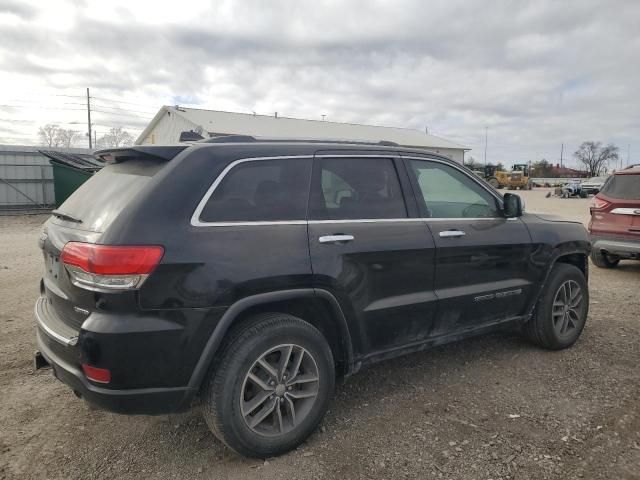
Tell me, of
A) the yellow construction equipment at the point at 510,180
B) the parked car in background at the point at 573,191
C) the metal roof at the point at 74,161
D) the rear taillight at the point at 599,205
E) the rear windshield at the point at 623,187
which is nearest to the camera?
the rear windshield at the point at 623,187

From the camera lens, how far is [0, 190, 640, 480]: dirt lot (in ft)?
9.30

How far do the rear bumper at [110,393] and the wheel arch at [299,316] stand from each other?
0.11 meters

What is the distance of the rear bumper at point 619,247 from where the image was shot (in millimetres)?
7575

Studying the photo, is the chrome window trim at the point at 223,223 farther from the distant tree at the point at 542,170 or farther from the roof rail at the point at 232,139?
the distant tree at the point at 542,170

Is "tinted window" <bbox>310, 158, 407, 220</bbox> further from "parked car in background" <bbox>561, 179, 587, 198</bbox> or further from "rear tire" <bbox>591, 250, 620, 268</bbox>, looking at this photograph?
"parked car in background" <bbox>561, 179, 587, 198</bbox>

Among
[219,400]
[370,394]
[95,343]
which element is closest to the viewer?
[95,343]

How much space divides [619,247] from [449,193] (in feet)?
17.1

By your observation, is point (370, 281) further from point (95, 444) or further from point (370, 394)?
point (95, 444)

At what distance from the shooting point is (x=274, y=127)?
111ft

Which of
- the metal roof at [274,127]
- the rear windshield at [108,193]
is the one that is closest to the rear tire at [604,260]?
the rear windshield at [108,193]

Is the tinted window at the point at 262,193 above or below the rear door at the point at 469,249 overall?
above

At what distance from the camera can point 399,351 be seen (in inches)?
137

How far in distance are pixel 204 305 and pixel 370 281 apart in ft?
3.68

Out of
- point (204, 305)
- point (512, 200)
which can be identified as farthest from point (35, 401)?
point (512, 200)
